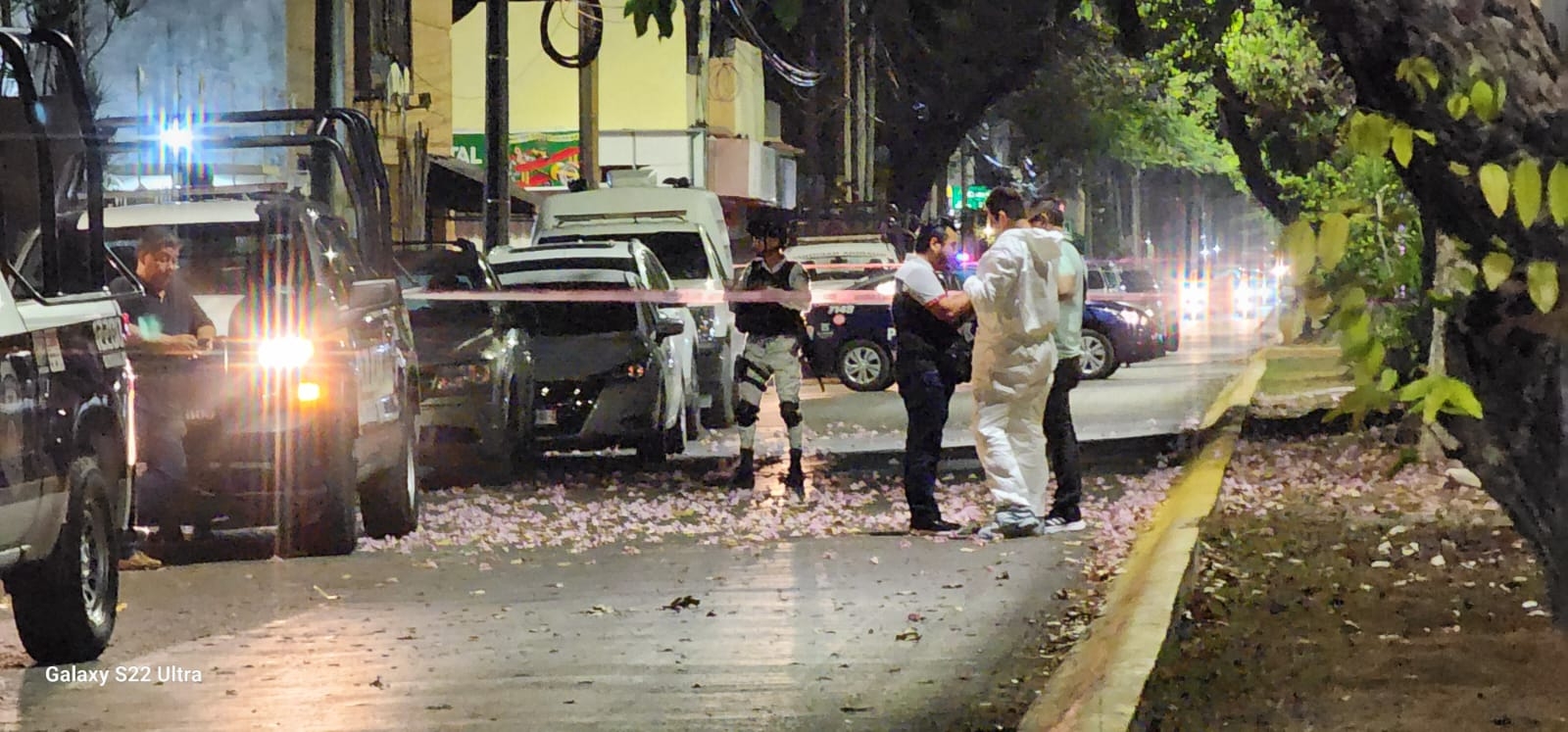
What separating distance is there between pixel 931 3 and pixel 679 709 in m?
2.54

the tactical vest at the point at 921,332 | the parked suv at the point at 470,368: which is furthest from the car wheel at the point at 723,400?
the tactical vest at the point at 921,332

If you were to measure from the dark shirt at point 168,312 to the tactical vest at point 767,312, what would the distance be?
13.2ft

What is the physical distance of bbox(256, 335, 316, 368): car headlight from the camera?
33.0 ft

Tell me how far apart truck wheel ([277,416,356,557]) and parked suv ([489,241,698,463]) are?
4.37 m

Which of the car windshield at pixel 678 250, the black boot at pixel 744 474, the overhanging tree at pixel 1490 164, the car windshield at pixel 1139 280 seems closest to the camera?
the overhanging tree at pixel 1490 164

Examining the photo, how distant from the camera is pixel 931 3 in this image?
703 centimetres

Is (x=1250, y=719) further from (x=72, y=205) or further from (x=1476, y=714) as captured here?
(x=72, y=205)

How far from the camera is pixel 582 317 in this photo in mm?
15609

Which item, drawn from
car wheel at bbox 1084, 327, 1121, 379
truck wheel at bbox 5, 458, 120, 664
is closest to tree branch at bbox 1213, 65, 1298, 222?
car wheel at bbox 1084, 327, 1121, 379

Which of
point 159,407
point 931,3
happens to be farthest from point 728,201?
point 931,3

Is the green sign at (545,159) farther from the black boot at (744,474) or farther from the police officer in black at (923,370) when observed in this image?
the police officer in black at (923,370)

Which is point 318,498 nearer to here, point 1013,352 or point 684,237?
point 1013,352

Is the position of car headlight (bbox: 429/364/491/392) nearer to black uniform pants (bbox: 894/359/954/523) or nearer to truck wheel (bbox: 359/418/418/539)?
truck wheel (bbox: 359/418/418/539)

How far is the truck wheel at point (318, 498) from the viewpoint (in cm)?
1012
